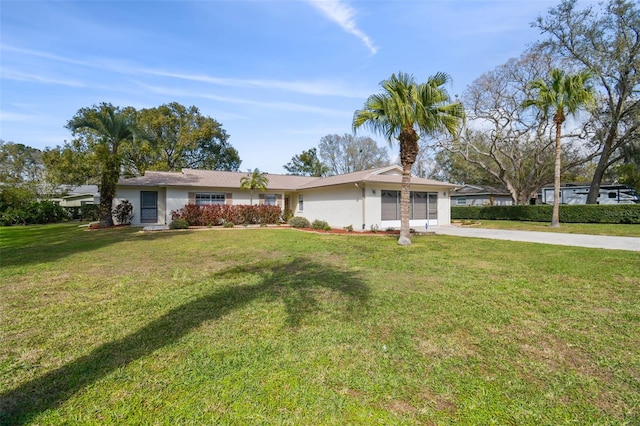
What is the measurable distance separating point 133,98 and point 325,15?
12867 mm

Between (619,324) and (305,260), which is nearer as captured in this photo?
(619,324)

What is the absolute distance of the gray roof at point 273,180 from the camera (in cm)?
1698

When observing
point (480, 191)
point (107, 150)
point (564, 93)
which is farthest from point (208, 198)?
point (480, 191)

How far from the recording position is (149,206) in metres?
20.1

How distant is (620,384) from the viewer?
2555mm

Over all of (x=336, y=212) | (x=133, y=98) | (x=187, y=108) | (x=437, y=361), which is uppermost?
(x=187, y=108)

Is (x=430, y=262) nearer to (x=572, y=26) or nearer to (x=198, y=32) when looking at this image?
(x=198, y=32)

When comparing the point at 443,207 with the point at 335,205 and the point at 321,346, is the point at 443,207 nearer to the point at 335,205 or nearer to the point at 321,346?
the point at 335,205

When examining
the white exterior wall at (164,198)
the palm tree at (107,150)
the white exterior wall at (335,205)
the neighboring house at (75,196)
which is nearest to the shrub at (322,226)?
the white exterior wall at (335,205)

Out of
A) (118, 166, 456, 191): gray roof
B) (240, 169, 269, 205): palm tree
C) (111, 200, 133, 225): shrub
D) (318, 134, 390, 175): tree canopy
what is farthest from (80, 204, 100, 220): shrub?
(318, 134, 390, 175): tree canopy

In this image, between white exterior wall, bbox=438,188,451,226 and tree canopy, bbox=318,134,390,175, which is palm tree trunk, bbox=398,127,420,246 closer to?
white exterior wall, bbox=438,188,451,226

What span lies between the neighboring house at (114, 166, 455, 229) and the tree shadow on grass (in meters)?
9.35

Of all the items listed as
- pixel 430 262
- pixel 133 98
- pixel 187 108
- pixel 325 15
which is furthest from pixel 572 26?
pixel 187 108

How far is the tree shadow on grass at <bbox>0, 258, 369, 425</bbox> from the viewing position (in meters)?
2.41
